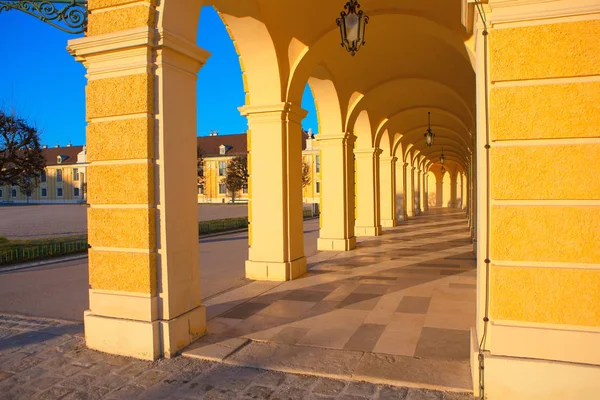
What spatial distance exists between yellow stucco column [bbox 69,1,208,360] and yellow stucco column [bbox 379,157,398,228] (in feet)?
49.5

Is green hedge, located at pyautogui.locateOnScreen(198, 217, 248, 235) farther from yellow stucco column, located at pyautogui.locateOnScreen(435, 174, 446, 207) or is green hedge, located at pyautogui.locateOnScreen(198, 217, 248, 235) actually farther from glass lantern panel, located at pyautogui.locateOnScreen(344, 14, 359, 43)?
yellow stucco column, located at pyautogui.locateOnScreen(435, 174, 446, 207)

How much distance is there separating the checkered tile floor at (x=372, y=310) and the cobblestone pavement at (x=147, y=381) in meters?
0.81

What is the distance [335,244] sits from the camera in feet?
38.8

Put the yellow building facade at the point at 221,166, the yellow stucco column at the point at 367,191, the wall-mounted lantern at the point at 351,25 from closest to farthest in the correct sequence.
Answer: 1. the wall-mounted lantern at the point at 351,25
2. the yellow stucco column at the point at 367,191
3. the yellow building facade at the point at 221,166

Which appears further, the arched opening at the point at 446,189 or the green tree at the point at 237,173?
the green tree at the point at 237,173

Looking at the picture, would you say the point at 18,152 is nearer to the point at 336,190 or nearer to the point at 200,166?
the point at 336,190

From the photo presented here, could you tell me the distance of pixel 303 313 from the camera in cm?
573

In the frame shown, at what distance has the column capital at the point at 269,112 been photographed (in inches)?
300

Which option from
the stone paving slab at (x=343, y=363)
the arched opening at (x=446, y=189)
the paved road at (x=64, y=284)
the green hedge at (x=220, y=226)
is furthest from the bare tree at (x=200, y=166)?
the stone paving slab at (x=343, y=363)

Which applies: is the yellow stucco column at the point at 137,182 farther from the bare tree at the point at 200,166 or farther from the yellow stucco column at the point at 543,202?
the bare tree at the point at 200,166

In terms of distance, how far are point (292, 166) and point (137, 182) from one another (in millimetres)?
3989

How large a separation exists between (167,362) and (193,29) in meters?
3.44

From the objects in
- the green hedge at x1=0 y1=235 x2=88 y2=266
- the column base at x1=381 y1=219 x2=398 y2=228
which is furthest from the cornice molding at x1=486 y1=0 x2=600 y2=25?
the column base at x1=381 y1=219 x2=398 y2=228

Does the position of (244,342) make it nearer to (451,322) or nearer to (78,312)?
(451,322)
